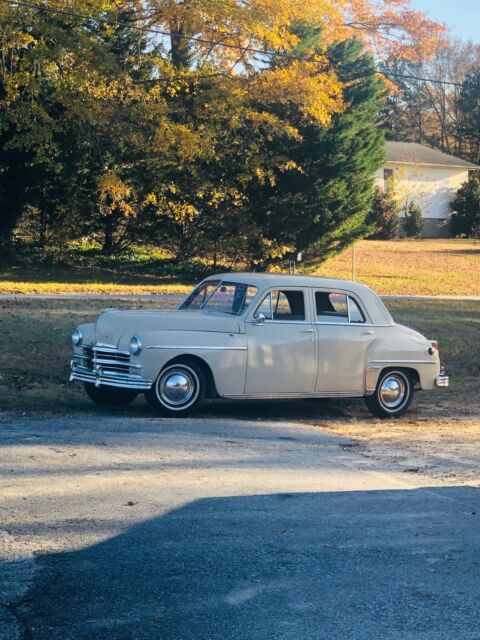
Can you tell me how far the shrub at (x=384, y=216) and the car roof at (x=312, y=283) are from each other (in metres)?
35.5

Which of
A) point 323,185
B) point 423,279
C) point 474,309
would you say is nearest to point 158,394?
point 474,309

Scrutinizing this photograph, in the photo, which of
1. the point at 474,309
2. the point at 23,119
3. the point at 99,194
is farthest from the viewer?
the point at 99,194

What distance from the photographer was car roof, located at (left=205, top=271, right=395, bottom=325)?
Result: 451 inches

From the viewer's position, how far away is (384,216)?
→ 159ft

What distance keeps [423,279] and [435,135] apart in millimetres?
46819

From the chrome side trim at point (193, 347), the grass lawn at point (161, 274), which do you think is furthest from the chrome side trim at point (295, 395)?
the grass lawn at point (161, 274)

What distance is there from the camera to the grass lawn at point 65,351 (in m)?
12.1

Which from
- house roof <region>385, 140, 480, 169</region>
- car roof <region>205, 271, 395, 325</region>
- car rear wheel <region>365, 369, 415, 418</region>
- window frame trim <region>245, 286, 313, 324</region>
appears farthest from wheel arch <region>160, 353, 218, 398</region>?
house roof <region>385, 140, 480, 169</region>

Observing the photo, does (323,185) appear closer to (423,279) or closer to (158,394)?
(423,279)

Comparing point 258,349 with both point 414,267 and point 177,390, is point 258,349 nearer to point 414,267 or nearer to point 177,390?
point 177,390

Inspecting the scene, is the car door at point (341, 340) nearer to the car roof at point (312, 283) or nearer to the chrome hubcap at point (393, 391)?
the car roof at point (312, 283)

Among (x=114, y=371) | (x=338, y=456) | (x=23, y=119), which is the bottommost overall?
(x=338, y=456)

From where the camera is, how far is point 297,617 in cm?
472

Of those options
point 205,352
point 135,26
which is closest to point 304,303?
point 205,352
